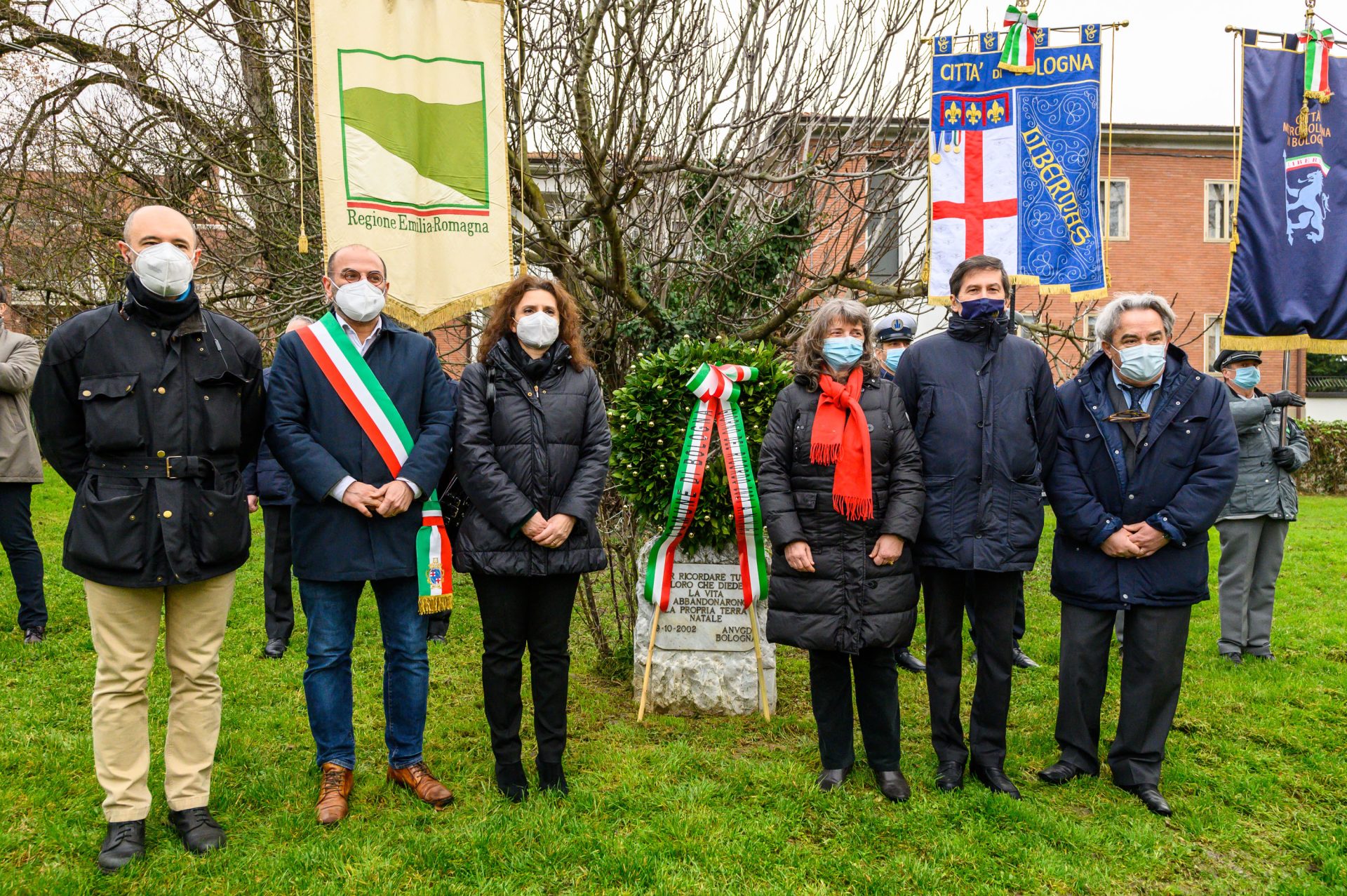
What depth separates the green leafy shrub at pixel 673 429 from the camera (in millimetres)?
4898

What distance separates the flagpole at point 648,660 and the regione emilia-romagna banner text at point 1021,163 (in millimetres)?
2783

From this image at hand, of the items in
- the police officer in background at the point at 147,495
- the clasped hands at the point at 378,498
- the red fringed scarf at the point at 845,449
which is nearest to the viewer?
the police officer in background at the point at 147,495

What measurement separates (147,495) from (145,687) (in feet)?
2.45

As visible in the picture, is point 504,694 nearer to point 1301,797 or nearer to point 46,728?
point 46,728

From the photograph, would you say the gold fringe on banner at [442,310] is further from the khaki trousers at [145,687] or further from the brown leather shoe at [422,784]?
the brown leather shoe at [422,784]

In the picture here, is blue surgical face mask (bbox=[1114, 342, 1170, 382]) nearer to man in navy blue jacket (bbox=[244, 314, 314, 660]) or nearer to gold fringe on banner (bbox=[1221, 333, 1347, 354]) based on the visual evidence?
gold fringe on banner (bbox=[1221, 333, 1347, 354])

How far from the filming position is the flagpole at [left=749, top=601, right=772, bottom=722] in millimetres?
4863

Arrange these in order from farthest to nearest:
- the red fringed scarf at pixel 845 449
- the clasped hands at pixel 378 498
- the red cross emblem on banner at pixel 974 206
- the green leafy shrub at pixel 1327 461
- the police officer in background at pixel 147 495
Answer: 1. the green leafy shrub at pixel 1327 461
2. the red cross emblem on banner at pixel 974 206
3. the red fringed scarf at pixel 845 449
4. the clasped hands at pixel 378 498
5. the police officer in background at pixel 147 495

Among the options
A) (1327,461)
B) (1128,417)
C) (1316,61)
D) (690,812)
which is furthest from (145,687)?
(1327,461)

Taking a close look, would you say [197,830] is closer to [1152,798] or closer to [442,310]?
[442,310]

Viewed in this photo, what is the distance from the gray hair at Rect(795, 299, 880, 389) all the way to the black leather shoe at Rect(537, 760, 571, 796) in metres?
1.99

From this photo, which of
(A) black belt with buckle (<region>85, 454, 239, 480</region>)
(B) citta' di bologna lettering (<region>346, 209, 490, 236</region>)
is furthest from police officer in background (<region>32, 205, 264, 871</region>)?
(B) citta' di bologna lettering (<region>346, 209, 490, 236</region>)

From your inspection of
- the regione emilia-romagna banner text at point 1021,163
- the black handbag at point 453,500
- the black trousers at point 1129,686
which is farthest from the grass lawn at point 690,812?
the regione emilia-romagna banner text at point 1021,163

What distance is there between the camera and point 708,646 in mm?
4961
